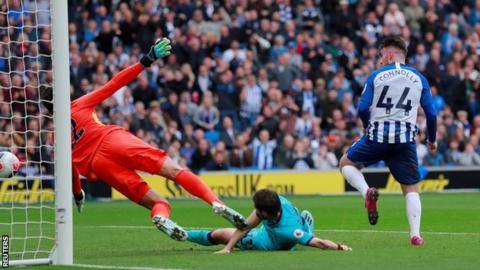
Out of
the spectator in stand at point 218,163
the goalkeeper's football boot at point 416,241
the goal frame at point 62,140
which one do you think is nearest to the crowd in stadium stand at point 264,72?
the spectator in stand at point 218,163

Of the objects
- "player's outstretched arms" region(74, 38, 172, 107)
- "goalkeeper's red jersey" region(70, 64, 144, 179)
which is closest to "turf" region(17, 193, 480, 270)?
"goalkeeper's red jersey" region(70, 64, 144, 179)

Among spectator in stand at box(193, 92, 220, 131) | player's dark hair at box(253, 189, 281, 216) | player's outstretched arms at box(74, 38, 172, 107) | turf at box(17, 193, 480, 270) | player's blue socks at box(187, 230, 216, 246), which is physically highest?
player's outstretched arms at box(74, 38, 172, 107)

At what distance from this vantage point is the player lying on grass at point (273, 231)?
11.6 m

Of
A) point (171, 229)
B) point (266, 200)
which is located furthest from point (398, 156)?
point (171, 229)

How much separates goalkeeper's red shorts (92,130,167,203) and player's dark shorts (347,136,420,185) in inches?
91.5

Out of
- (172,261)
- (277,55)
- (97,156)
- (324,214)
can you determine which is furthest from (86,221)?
(277,55)

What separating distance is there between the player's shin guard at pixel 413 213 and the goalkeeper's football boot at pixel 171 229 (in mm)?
2674

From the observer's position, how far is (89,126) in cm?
1267

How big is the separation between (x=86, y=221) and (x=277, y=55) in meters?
11.1

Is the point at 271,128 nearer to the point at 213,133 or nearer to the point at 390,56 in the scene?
the point at 213,133

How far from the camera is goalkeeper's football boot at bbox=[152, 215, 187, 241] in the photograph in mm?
11516

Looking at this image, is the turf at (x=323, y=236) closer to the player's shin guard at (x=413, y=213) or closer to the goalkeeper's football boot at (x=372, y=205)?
the player's shin guard at (x=413, y=213)

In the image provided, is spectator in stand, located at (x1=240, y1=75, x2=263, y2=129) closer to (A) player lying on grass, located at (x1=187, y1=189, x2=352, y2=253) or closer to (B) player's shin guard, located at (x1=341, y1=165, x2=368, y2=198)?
(B) player's shin guard, located at (x1=341, y1=165, x2=368, y2=198)

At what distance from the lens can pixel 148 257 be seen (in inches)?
465
